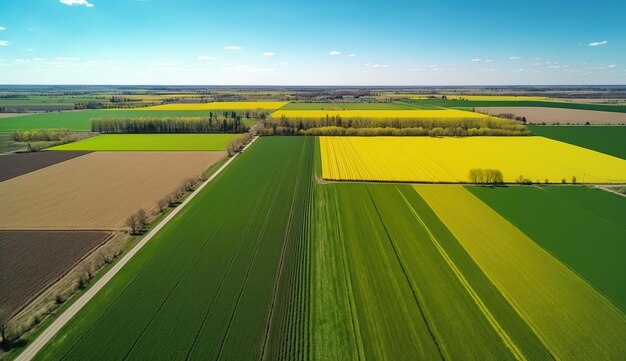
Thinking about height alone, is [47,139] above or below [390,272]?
above

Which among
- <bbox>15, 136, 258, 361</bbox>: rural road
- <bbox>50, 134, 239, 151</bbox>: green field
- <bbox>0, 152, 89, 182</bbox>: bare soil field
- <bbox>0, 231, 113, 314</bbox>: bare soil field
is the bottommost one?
<bbox>15, 136, 258, 361</bbox>: rural road

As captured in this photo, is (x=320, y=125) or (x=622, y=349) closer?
(x=622, y=349)

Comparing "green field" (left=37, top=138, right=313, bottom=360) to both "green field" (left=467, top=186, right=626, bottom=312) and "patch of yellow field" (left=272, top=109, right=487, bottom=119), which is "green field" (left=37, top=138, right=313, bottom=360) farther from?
"patch of yellow field" (left=272, top=109, right=487, bottom=119)

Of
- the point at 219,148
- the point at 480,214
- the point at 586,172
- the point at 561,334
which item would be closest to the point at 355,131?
the point at 219,148

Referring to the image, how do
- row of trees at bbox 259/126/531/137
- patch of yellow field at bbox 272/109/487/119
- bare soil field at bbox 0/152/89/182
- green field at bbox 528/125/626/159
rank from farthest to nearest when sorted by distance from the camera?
1. patch of yellow field at bbox 272/109/487/119
2. row of trees at bbox 259/126/531/137
3. green field at bbox 528/125/626/159
4. bare soil field at bbox 0/152/89/182

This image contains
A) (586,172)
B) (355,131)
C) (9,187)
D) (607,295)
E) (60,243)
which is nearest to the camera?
(607,295)

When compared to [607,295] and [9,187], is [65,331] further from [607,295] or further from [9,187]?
[9,187]

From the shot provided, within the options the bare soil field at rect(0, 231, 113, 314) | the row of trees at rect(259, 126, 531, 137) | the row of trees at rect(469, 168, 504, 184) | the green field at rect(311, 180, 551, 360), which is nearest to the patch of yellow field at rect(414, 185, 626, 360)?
the green field at rect(311, 180, 551, 360)

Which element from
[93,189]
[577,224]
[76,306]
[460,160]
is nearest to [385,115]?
Result: [460,160]
